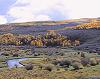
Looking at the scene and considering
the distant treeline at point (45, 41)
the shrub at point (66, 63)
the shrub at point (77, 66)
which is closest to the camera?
the shrub at point (77, 66)

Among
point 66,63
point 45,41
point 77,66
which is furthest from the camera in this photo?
point 45,41

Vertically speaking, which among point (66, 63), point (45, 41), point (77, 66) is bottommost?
point (45, 41)

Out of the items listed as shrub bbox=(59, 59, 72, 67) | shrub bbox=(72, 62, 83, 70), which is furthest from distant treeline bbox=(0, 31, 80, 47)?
shrub bbox=(72, 62, 83, 70)

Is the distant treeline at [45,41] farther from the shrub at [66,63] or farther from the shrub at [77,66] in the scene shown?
the shrub at [77,66]

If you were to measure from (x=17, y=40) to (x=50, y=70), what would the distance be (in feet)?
457

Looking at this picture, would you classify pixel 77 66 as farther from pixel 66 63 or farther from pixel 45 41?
pixel 45 41

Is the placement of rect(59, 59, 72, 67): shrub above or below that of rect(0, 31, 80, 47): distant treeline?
above

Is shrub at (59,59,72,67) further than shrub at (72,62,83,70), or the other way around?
shrub at (59,59,72,67)

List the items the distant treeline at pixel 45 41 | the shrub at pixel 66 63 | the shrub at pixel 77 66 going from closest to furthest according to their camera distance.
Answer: the shrub at pixel 77 66 < the shrub at pixel 66 63 < the distant treeline at pixel 45 41

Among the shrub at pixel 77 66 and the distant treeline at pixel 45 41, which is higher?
the shrub at pixel 77 66

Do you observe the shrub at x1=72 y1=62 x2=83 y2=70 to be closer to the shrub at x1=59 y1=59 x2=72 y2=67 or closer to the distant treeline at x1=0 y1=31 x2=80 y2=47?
the shrub at x1=59 y1=59 x2=72 y2=67

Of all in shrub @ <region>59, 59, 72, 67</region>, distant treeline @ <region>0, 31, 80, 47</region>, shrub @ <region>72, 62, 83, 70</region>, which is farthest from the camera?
distant treeline @ <region>0, 31, 80, 47</region>

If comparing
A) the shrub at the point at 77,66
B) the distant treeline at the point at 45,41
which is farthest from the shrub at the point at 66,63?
the distant treeline at the point at 45,41

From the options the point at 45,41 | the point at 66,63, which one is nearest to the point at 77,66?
the point at 66,63
